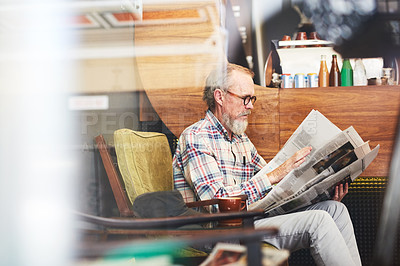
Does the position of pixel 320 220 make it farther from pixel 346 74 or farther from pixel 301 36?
pixel 301 36

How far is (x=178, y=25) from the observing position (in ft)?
7.66

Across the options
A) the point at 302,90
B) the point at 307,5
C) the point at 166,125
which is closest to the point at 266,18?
the point at 307,5

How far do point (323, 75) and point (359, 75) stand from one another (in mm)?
185

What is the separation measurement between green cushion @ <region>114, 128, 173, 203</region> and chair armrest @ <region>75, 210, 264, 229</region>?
0.34 metres

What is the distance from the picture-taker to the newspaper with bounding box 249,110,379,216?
1781mm

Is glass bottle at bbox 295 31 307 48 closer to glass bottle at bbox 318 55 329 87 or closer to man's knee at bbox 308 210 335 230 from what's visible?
glass bottle at bbox 318 55 329 87

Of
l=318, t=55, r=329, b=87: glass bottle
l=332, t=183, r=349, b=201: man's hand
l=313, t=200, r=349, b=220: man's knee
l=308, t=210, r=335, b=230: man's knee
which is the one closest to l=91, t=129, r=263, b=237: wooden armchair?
l=308, t=210, r=335, b=230: man's knee

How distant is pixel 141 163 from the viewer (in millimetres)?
1922

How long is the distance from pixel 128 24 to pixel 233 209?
99 cm

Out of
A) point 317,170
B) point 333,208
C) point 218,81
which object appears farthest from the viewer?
point 218,81

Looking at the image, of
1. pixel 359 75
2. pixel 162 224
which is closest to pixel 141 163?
pixel 162 224

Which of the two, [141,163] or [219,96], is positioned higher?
[219,96]

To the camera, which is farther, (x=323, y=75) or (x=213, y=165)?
(x=323, y=75)

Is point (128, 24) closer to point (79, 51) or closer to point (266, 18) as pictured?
point (79, 51)
